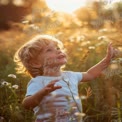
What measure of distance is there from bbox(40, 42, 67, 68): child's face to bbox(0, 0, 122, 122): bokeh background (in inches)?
10.6

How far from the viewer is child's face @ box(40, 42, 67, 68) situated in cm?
256

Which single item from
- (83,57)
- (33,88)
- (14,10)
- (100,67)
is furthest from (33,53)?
(14,10)

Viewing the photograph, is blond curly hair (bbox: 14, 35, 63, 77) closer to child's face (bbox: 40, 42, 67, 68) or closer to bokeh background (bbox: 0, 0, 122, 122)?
child's face (bbox: 40, 42, 67, 68)

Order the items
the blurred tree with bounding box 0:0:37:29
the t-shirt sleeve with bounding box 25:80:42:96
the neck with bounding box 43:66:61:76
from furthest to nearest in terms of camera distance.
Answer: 1. the blurred tree with bounding box 0:0:37:29
2. the neck with bounding box 43:66:61:76
3. the t-shirt sleeve with bounding box 25:80:42:96

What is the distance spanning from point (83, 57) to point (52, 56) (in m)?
0.66

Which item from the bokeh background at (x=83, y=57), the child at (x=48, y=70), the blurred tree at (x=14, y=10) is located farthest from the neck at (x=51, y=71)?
the blurred tree at (x=14, y=10)

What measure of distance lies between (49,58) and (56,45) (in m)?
0.11

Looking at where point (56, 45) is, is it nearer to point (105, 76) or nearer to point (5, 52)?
point (105, 76)

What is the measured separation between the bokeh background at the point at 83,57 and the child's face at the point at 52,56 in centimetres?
27

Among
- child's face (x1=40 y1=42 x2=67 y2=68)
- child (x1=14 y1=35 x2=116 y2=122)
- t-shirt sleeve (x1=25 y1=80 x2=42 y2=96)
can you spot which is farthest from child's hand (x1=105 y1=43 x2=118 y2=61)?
t-shirt sleeve (x1=25 y1=80 x2=42 y2=96)

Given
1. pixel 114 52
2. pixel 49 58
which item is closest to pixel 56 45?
pixel 49 58

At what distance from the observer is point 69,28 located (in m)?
5.18

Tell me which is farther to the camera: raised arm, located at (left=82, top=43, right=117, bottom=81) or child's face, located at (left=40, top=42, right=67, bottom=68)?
raised arm, located at (left=82, top=43, right=117, bottom=81)

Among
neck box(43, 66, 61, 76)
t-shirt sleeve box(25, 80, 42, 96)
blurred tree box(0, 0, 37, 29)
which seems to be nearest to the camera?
t-shirt sleeve box(25, 80, 42, 96)
